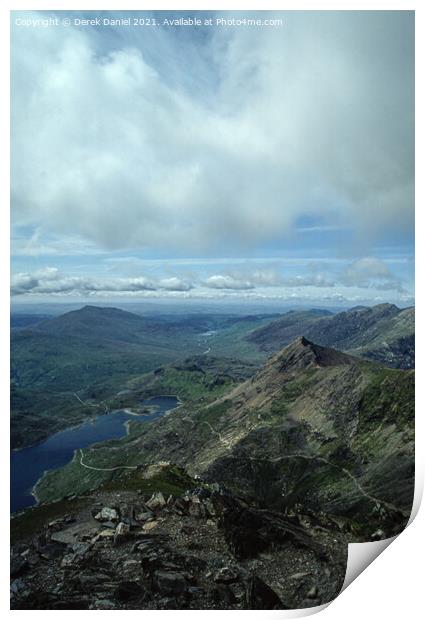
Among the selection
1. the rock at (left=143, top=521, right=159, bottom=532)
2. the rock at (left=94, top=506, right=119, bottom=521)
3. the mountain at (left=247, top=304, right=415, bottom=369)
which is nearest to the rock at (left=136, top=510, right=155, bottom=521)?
the rock at (left=143, top=521, right=159, bottom=532)

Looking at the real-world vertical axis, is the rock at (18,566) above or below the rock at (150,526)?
below

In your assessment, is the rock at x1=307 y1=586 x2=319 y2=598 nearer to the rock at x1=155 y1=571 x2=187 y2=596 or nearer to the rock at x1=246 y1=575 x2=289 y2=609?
the rock at x1=246 y1=575 x2=289 y2=609

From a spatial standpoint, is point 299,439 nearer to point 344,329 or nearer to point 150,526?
point 344,329

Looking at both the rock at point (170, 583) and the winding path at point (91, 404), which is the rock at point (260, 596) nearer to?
the rock at point (170, 583)

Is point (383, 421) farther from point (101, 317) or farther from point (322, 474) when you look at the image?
point (101, 317)

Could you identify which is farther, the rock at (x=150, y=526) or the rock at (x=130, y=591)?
the rock at (x=150, y=526)

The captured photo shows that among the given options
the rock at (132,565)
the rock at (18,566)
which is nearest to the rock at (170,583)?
the rock at (132,565)
